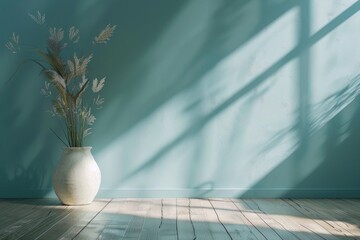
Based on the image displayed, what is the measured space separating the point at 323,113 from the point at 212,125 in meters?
0.78

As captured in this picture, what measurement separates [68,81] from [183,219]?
1.28 meters

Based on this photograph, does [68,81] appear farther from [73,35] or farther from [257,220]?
[257,220]

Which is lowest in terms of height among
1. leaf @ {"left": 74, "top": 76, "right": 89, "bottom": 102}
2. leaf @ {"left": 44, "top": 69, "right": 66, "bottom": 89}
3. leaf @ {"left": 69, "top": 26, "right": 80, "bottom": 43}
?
leaf @ {"left": 74, "top": 76, "right": 89, "bottom": 102}

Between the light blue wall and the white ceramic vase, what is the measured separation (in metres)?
0.25

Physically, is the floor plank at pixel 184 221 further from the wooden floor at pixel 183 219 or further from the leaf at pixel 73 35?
the leaf at pixel 73 35

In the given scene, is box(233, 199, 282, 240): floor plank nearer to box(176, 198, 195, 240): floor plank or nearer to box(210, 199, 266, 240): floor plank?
box(210, 199, 266, 240): floor plank

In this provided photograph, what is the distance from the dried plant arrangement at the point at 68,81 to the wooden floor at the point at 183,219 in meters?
0.53

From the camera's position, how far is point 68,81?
3.45m

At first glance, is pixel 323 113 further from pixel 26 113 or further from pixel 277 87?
pixel 26 113

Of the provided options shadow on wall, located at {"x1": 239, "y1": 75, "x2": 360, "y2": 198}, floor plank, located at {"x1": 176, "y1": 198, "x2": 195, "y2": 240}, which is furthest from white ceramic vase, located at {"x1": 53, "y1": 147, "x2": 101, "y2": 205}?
shadow on wall, located at {"x1": 239, "y1": 75, "x2": 360, "y2": 198}

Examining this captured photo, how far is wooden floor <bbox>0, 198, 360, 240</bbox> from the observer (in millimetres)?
2443

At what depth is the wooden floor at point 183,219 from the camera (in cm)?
244

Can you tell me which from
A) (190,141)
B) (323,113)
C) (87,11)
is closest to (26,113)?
(87,11)

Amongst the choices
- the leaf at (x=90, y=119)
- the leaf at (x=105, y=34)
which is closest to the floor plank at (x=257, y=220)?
the leaf at (x=90, y=119)
